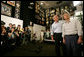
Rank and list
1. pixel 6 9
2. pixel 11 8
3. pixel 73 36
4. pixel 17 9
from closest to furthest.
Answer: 1. pixel 73 36
2. pixel 6 9
3. pixel 11 8
4. pixel 17 9

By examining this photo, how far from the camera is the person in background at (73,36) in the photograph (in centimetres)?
132

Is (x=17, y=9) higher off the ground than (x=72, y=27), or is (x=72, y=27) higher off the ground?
(x=17, y=9)

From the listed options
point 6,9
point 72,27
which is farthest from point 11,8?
point 72,27

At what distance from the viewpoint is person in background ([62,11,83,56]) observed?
1321 millimetres

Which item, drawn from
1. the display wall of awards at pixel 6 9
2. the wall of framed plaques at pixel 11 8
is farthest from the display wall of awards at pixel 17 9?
the display wall of awards at pixel 6 9

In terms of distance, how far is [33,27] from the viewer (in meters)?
7.16

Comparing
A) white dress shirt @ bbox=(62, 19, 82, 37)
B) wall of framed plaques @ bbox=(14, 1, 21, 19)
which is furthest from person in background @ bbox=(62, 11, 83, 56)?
wall of framed plaques @ bbox=(14, 1, 21, 19)

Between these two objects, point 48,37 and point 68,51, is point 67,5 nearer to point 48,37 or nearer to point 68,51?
point 48,37

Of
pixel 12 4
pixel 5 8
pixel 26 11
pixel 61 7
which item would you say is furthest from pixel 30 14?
pixel 61 7

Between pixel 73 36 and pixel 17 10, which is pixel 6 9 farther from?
pixel 73 36

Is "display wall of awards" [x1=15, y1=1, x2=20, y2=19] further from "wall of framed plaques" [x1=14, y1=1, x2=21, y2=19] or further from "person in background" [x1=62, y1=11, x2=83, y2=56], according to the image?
"person in background" [x1=62, y1=11, x2=83, y2=56]

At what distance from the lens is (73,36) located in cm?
137

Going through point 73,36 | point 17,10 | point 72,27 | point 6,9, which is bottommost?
point 73,36

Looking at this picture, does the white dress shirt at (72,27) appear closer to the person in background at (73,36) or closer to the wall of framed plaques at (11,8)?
the person in background at (73,36)
